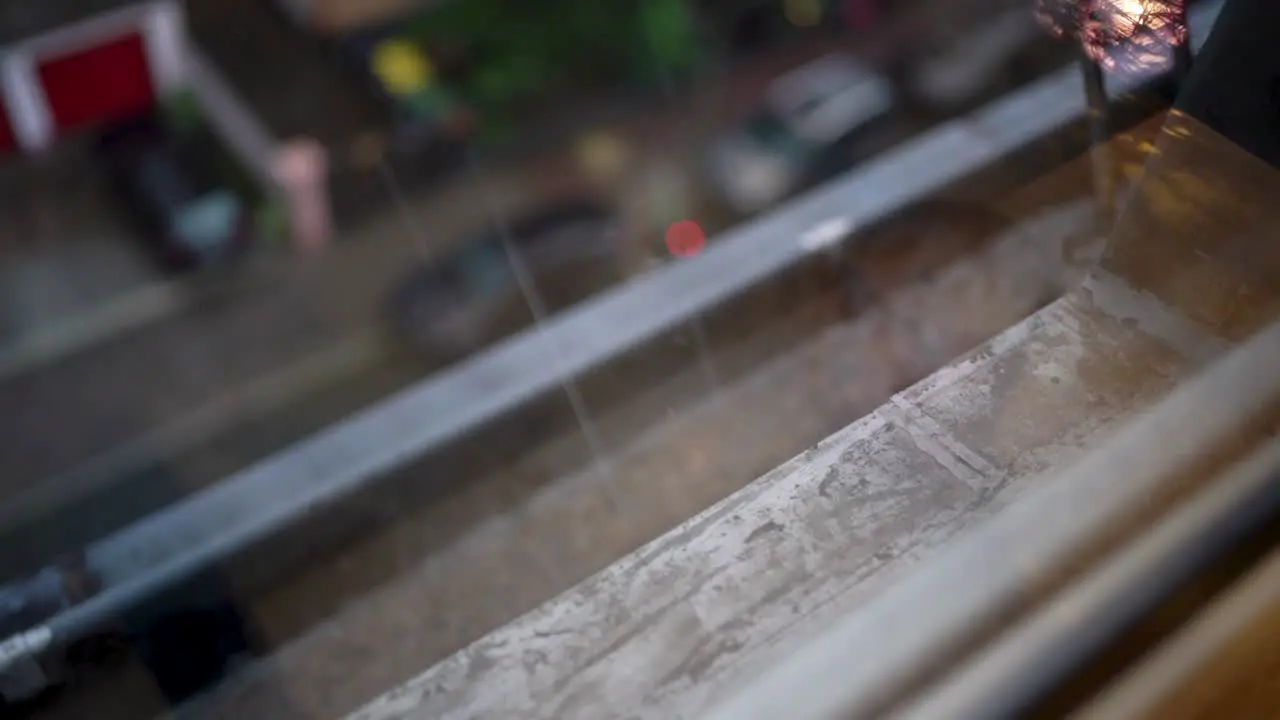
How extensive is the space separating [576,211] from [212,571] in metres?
1.04

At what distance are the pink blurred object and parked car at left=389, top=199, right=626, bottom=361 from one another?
0.72ft

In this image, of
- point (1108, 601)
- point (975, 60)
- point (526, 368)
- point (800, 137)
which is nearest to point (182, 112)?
point (800, 137)

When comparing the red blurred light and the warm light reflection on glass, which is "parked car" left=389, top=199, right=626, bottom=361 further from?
the warm light reflection on glass

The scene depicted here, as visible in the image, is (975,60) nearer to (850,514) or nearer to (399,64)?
(399,64)

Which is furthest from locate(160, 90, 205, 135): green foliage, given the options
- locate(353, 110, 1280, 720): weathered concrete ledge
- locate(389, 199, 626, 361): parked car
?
locate(353, 110, 1280, 720): weathered concrete ledge

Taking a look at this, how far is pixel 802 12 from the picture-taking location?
1.97 metres

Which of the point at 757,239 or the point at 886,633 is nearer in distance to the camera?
the point at 886,633

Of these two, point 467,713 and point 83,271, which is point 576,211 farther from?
point 467,713

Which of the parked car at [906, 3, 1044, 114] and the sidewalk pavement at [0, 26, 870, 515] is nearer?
the parked car at [906, 3, 1044, 114]

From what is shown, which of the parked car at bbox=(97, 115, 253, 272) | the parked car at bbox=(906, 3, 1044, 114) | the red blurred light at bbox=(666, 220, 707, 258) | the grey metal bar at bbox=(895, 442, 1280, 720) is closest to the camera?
the grey metal bar at bbox=(895, 442, 1280, 720)

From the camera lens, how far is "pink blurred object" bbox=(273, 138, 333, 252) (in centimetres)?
177

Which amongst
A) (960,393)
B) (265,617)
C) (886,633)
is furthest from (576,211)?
(886,633)

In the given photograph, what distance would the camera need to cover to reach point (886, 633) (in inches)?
12.0

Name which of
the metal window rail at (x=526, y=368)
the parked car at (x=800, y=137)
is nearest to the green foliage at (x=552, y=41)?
the parked car at (x=800, y=137)
